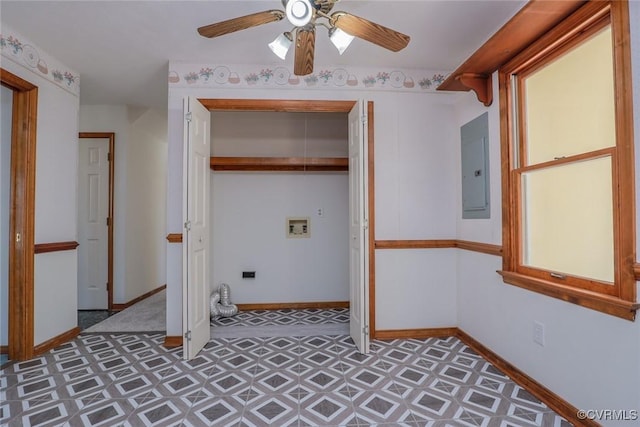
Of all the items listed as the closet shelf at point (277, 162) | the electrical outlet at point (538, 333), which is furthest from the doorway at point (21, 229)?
the electrical outlet at point (538, 333)

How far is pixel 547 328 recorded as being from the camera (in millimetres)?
1909

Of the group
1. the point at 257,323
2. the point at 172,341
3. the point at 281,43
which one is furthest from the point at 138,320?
the point at 281,43

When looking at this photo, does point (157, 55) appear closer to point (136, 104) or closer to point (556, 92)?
point (136, 104)

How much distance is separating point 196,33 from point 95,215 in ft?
9.32

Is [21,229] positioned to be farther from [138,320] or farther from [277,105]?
[277,105]

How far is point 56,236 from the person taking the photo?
2.82 m

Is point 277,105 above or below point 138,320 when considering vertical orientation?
above

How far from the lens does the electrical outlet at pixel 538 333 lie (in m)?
1.95

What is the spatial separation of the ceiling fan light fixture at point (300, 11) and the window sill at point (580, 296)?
198 cm

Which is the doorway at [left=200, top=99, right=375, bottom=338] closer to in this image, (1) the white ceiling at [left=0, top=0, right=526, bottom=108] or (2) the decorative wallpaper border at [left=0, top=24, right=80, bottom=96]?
(1) the white ceiling at [left=0, top=0, right=526, bottom=108]

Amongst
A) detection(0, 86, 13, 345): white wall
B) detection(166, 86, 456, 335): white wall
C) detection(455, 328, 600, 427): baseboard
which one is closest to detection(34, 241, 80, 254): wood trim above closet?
detection(0, 86, 13, 345): white wall

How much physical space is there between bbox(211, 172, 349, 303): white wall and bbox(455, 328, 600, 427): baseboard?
1.76 meters

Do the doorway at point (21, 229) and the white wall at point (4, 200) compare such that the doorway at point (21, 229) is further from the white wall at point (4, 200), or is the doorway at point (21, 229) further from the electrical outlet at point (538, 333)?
the electrical outlet at point (538, 333)

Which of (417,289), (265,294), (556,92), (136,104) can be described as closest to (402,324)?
(417,289)
